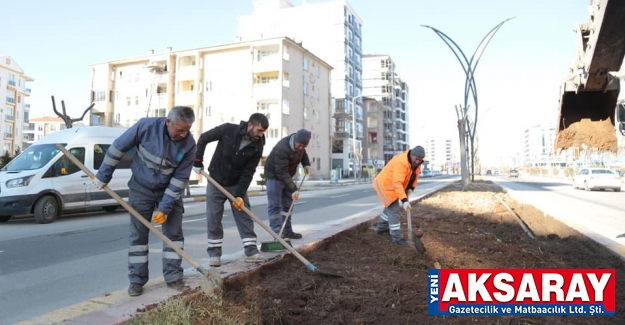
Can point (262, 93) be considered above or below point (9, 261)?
above

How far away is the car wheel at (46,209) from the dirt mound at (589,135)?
10474 millimetres

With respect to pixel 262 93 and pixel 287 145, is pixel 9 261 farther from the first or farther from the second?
pixel 262 93

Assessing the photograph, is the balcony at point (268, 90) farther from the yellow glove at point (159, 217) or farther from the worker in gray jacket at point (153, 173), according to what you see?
the yellow glove at point (159, 217)

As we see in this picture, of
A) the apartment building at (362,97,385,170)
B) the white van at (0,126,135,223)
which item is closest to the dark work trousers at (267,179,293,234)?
→ the white van at (0,126,135,223)

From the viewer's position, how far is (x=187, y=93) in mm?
44812

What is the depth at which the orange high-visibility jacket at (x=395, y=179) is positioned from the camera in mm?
5988

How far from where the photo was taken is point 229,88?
43375 mm

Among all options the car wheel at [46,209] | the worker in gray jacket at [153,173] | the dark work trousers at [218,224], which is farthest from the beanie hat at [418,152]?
the car wheel at [46,209]

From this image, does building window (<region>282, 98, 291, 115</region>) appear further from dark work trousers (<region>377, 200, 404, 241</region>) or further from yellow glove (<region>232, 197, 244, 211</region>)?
yellow glove (<region>232, 197, 244, 211</region>)

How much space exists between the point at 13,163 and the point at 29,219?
1478 mm

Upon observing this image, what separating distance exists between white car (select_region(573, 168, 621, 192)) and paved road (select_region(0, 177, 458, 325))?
844 inches

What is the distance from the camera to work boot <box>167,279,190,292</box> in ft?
12.0

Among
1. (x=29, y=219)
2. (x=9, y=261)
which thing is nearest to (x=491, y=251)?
(x=9, y=261)

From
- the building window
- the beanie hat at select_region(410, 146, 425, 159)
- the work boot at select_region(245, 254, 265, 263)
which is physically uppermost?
the building window
